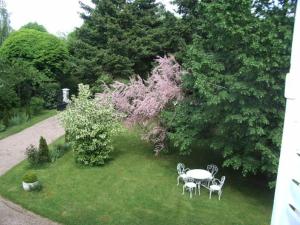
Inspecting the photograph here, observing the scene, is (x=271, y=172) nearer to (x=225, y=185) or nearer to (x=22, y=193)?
(x=225, y=185)

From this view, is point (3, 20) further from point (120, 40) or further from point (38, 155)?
point (38, 155)

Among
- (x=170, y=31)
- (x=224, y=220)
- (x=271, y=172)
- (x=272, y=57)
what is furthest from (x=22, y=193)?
(x=170, y=31)

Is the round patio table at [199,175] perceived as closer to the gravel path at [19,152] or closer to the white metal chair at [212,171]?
the white metal chair at [212,171]

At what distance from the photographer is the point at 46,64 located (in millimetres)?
26000

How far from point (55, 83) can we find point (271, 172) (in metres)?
19.5

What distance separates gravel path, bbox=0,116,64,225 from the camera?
31.6 ft

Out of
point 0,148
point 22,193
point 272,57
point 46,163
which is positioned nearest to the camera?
point 272,57

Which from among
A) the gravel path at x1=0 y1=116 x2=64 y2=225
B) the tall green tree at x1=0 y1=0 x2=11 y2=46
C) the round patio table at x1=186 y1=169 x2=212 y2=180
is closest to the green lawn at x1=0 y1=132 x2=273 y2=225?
the gravel path at x1=0 y1=116 x2=64 y2=225

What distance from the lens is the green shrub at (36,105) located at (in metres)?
23.2

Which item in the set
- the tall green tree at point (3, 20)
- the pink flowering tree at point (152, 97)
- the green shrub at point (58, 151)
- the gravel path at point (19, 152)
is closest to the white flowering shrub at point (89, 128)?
the pink flowering tree at point (152, 97)

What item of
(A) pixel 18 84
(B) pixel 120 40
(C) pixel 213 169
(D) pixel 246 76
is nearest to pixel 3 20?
(A) pixel 18 84

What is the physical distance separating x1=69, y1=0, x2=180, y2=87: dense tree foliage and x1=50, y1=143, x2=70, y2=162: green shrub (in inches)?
314

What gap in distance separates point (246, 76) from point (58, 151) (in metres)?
9.12

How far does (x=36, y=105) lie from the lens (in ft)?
76.5
